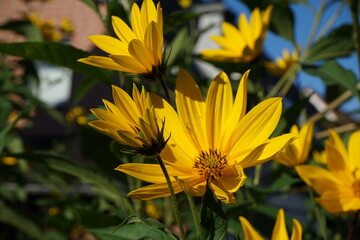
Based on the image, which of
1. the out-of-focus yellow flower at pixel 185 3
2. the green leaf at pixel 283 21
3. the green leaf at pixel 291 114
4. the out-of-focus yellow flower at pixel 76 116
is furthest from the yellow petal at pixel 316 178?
the out-of-focus yellow flower at pixel 185 3

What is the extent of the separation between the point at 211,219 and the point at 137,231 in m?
0.16

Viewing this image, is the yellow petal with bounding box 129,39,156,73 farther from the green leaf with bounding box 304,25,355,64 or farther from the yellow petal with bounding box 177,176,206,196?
the green leaf with bounding box 304,25,355,64

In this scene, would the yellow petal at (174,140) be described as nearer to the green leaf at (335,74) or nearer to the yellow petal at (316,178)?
the yellow petal at (316,178)

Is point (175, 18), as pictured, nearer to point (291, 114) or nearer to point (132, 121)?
point (291, 114)

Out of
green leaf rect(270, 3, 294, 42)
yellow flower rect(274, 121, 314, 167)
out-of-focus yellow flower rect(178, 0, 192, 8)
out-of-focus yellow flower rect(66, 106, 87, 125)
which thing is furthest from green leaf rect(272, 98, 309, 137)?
out-of-focus yellow flower rect(178, 0, 192, 8)

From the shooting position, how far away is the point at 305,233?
0.79 m

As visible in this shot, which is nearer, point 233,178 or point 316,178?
point 233,178

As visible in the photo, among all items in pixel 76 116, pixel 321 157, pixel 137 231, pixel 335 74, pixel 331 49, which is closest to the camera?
pixel 137 231

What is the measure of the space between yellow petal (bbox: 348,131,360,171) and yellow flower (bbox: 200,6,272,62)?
0.73ft

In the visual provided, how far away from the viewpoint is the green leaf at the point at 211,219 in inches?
12.5

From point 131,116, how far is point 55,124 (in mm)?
4839

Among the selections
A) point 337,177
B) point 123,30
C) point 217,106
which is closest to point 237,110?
point 217,106

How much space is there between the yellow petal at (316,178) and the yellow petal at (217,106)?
0.16 metres

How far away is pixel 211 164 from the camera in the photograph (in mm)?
349
